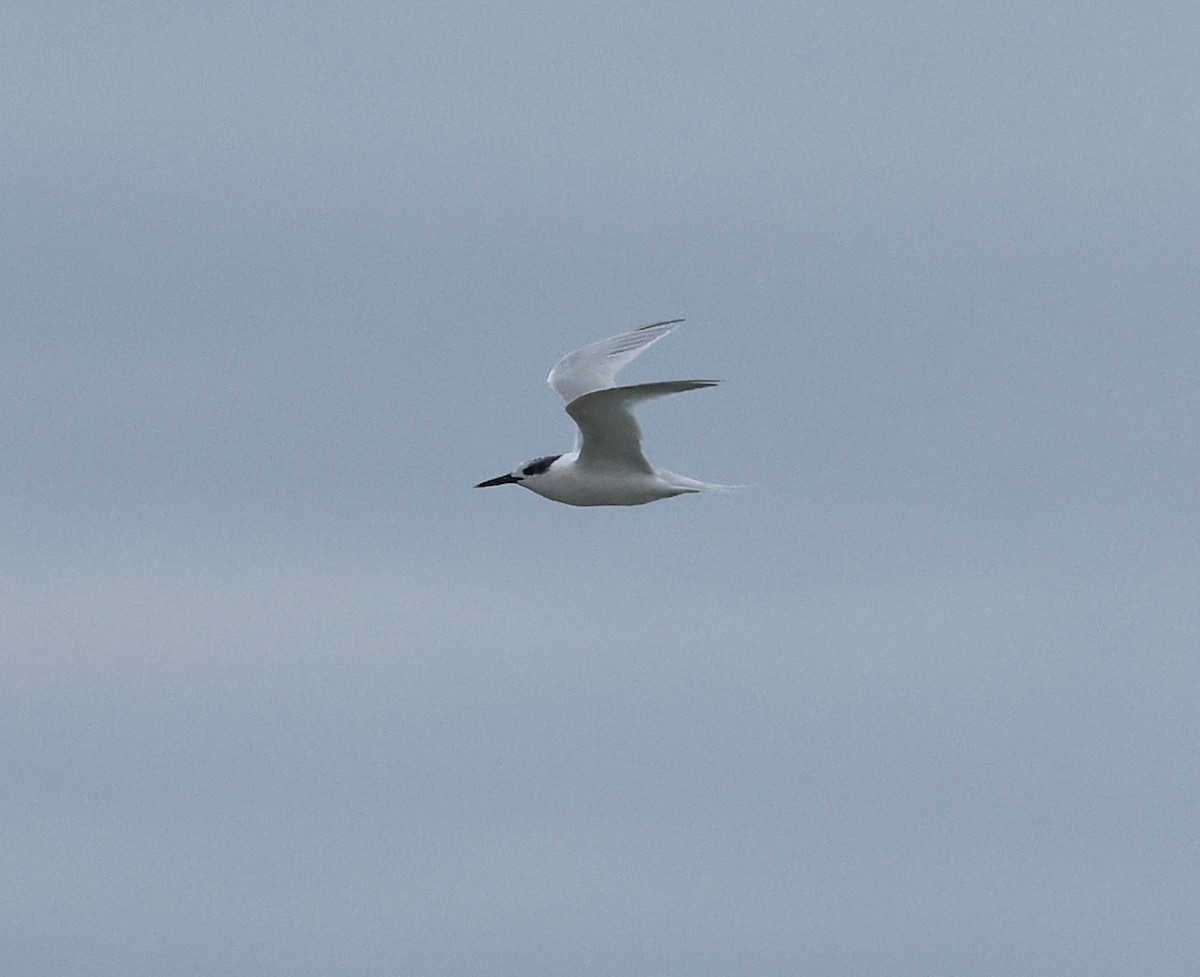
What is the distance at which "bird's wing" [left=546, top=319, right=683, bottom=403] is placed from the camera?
1316 inches

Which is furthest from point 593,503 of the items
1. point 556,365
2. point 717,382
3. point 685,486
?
point 717,382

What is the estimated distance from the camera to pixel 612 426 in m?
29.2

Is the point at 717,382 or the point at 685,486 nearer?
the point at 717,382

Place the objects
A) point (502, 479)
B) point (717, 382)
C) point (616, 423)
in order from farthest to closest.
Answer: point (502, 479)
point (616, 423)
point (717, 382)

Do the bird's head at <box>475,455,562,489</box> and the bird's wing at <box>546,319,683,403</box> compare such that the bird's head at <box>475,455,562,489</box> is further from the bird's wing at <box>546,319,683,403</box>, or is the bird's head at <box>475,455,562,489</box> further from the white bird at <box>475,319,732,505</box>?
the bird's wing at <box>546,319,683,403</box>

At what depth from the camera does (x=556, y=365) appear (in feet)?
112

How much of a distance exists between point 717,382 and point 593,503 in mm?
6480

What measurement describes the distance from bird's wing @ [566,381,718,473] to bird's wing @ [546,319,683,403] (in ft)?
9.28

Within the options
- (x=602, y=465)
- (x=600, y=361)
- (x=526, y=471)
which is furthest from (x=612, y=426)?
(x=600, y=361)

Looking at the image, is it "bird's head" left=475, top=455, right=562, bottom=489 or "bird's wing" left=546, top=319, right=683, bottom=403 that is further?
"bird's wing" left=546, top=319, right=683, bottom=403

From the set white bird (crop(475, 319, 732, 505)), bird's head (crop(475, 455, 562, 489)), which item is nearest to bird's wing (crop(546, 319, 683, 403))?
white bird (crop(475, 319, 732, 505))

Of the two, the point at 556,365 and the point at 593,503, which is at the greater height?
the point at 556,365

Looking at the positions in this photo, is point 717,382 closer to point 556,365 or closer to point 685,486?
point 685,486

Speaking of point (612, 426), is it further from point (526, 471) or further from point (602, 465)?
point (526, 471)
